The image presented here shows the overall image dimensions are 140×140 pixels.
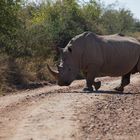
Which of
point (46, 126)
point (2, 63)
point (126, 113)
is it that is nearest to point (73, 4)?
point (2, 63)

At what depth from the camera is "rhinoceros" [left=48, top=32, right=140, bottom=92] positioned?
715 inches

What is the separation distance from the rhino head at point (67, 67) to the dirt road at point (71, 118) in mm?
1600

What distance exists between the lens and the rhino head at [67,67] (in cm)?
1805

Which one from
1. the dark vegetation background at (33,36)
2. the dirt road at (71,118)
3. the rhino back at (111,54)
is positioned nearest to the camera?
the dirt road at (71,118)

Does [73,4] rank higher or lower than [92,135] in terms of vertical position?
higher

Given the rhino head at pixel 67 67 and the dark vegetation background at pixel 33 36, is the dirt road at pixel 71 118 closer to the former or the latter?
the rhino head at pixel 67 67

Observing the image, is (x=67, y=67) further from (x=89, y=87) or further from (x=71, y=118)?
(x=71, y=118)

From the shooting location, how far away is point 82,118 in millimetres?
11945

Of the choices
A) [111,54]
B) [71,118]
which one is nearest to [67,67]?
[111,54]

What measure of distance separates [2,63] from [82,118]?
13.4 metres

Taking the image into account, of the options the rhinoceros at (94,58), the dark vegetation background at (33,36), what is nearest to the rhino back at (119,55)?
the rhinoceros at (94,58)

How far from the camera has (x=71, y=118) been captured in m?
11.8

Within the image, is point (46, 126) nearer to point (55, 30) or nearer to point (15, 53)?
point (15, 53)

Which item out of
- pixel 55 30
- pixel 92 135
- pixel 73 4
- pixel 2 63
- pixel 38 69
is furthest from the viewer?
pixel 73 4
